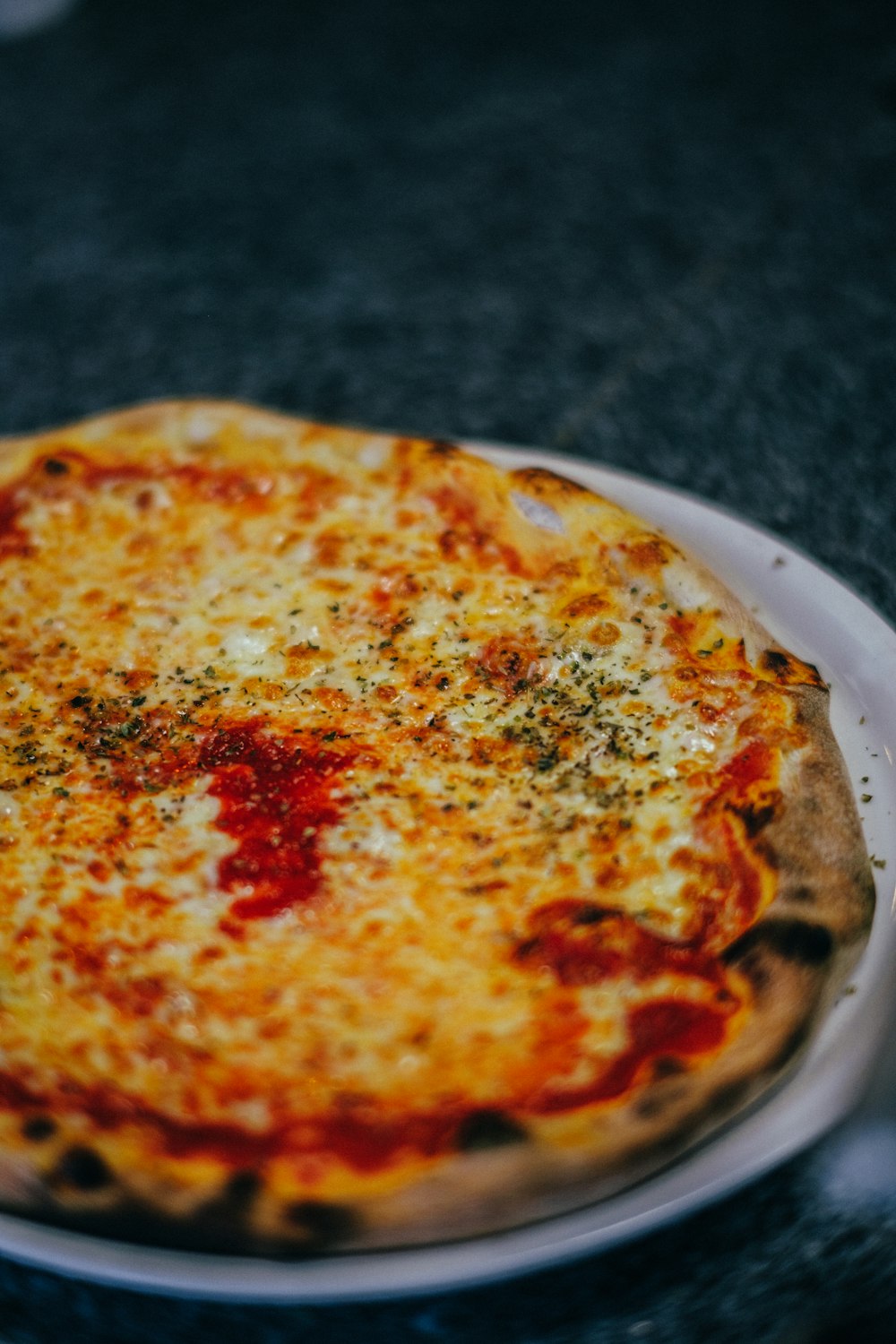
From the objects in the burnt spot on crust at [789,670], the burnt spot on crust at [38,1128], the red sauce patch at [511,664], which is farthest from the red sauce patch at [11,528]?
the burnt spot on crust at [789,670]

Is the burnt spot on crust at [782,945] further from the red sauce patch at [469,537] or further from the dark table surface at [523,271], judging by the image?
the red sauce patch at [469,537]

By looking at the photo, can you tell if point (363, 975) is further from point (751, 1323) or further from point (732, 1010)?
point (751, 1323)

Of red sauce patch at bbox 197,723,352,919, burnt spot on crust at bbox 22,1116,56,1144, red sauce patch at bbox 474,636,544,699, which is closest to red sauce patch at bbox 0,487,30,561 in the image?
red sauce patch at bbox 197,723,352,919

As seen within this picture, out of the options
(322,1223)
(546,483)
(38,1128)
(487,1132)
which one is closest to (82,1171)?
(38,1128)

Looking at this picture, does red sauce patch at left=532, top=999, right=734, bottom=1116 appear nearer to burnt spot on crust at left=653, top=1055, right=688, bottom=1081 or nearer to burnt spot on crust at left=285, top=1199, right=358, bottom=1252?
burnt spot on crust at left=653, top=1055, right=688, bottom=1081

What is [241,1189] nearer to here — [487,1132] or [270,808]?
[487,1132]

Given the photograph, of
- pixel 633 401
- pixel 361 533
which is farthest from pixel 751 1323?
pixel 633 401
